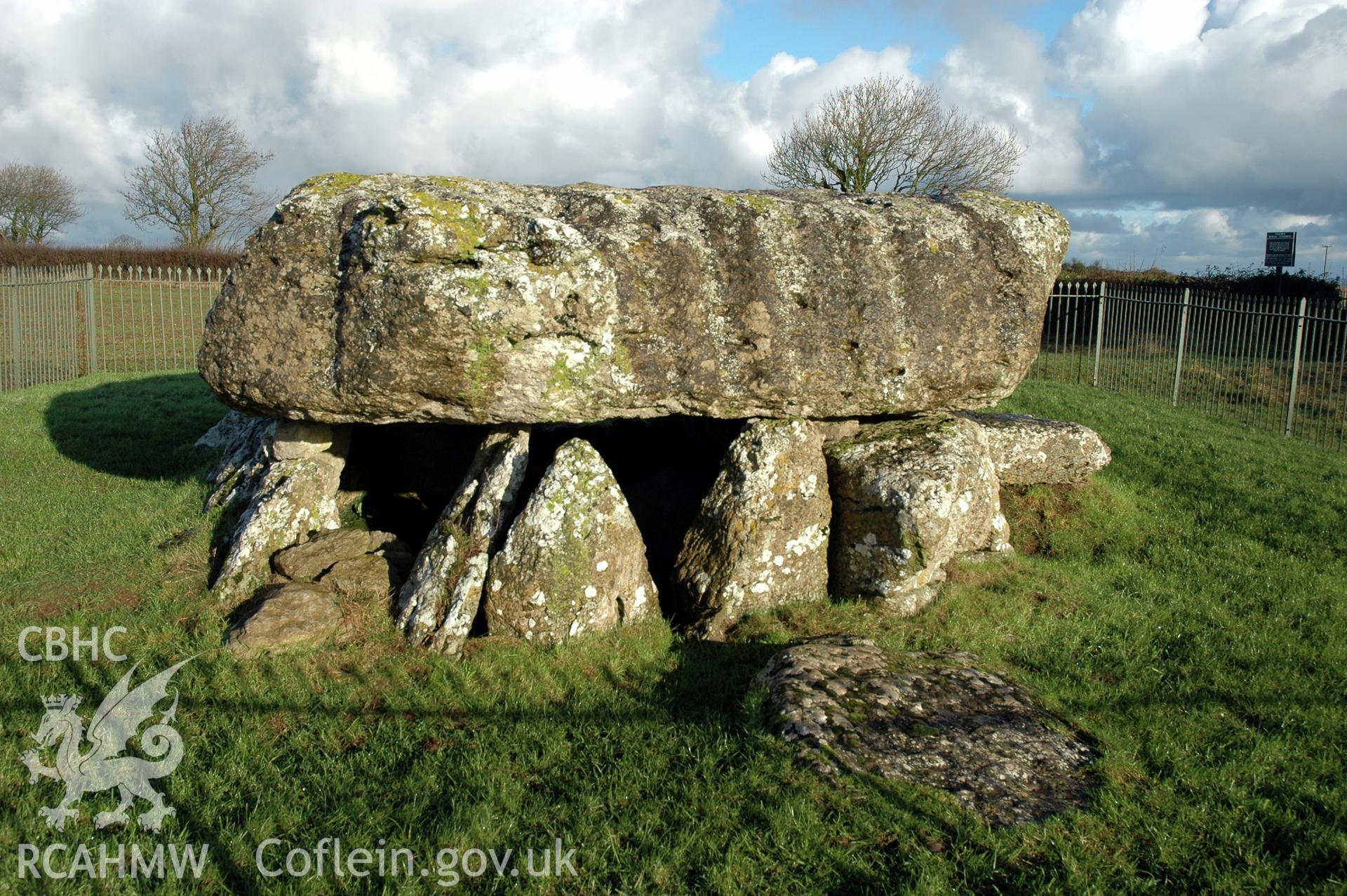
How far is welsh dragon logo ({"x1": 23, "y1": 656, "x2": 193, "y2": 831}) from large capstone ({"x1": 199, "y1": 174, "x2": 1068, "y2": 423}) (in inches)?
89.7

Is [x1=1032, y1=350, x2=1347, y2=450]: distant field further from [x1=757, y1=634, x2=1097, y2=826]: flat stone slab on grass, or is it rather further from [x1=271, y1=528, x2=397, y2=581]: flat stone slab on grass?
[x1=271, y1=528, x2=397, y2=581]: flat stone slab on grass

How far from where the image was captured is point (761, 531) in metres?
7.00

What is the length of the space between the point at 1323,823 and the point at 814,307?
4.53 meters

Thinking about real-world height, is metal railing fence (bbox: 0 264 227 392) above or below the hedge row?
below

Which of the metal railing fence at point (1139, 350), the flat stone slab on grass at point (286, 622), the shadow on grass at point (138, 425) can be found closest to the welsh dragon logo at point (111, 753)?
the flat stone slab on grass at point (286, 622)

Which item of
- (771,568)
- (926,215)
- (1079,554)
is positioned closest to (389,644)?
(771,568)

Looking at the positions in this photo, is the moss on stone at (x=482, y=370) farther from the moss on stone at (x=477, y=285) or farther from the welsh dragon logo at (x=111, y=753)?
the welsh dragon logo at (x=111, y=753)

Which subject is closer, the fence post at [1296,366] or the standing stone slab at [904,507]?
the standing stone slab at [904,507]

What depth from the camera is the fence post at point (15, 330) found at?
16734 millimetres

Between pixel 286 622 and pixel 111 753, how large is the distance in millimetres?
1487

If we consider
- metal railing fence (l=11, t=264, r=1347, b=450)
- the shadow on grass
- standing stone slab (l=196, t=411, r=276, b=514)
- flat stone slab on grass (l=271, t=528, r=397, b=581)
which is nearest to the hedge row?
metal railing fence (l=11, t=264, r=1347, b=450)

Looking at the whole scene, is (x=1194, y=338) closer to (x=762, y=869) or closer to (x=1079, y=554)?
(x=1079, y=554)

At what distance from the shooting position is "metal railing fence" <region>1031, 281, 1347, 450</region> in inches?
550

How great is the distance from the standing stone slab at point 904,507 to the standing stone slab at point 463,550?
2.62 meters
